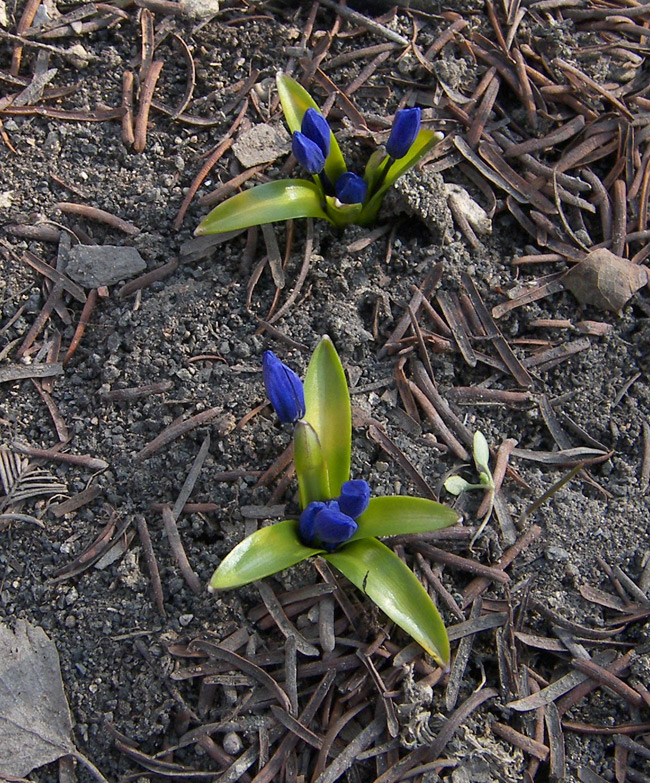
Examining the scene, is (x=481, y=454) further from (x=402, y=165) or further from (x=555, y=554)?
(x=402, y=165)

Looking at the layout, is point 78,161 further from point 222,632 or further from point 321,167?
point 222,632

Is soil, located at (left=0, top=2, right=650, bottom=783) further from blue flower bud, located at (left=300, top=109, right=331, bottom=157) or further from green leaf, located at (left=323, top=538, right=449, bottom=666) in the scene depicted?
blue flower bud, located at (left=300, top=109, right=331, bottom=157)

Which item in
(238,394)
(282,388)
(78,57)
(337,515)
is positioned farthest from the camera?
(78,57)

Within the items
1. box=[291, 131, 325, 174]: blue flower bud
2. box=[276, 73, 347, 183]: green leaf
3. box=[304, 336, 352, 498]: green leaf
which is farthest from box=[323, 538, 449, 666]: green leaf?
box=[276, 73, 347, 183]: green leaf

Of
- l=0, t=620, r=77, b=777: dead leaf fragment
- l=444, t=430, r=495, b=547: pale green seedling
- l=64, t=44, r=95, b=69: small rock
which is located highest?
l=64, t=44, r=95, b=69: small rock

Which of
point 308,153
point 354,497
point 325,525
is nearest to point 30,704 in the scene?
point 325,525

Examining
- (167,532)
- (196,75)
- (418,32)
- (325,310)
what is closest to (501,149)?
(418,32)

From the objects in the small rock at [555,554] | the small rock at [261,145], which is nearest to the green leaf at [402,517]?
the small rock at [555,554]
